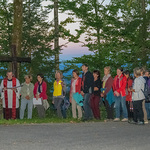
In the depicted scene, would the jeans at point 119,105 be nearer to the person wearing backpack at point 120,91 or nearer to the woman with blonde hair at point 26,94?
the person wearing backpack at point 120,91

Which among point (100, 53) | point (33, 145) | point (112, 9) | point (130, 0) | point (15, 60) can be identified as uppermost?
point (112, 9)

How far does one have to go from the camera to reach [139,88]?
13422 mm

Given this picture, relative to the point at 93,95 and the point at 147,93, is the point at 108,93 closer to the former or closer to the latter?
the point at 93,95

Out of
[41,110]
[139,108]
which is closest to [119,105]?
[139,108]

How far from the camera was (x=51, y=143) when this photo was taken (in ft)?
30.2

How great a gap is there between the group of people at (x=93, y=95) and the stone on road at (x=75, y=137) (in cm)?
149

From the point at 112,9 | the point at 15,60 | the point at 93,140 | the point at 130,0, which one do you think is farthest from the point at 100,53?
the point at 93,140

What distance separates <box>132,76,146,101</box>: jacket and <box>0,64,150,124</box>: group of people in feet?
0.11

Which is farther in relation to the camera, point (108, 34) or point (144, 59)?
point (108, 34)

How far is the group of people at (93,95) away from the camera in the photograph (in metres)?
14.5

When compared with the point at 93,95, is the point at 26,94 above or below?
above

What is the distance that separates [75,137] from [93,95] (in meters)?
4.74

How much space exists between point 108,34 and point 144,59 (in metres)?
9.26

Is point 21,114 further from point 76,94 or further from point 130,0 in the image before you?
point 130,0
